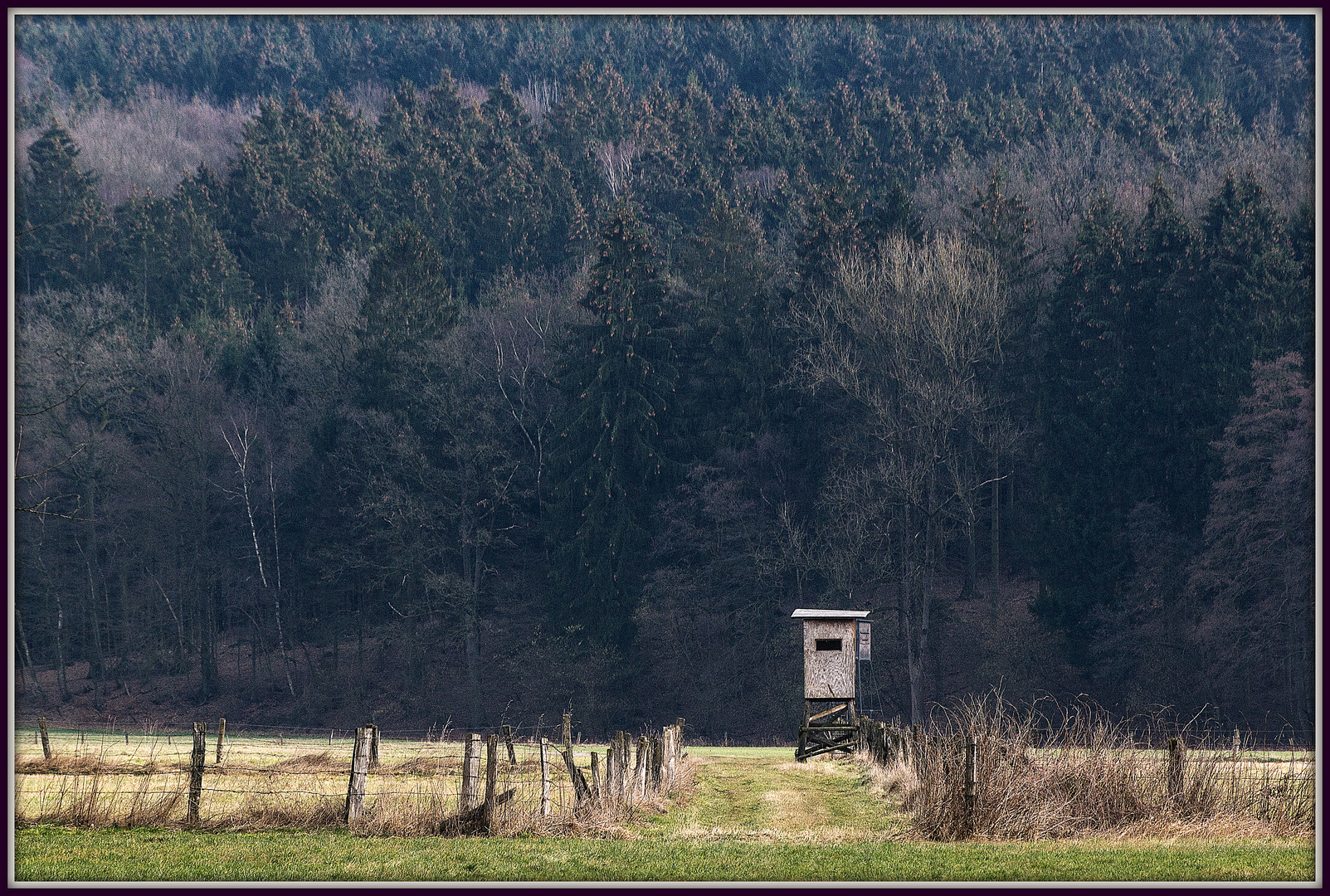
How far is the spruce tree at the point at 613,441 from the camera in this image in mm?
47750

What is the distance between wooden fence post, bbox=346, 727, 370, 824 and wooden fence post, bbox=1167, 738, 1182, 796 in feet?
29.6

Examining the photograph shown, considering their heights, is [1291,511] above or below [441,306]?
below

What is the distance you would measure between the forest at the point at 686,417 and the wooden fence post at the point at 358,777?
2647 cm

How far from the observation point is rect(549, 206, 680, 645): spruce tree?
47.8 m

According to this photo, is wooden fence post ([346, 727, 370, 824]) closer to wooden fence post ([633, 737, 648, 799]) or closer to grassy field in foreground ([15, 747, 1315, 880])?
grassy field in foreground ([15, 747, 1315, 880])

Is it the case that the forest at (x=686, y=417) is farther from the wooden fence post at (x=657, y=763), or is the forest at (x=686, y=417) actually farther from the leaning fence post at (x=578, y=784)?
the leaning fence post at (x=578, y=784)

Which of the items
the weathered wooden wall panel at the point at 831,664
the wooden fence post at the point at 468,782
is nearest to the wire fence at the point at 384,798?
the wooden fence post at the point at 468,782

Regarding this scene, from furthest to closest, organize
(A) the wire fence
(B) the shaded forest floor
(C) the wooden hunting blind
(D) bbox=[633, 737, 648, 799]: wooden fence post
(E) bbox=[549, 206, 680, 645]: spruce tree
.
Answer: (E) bbox=[549, 206, 680, 645]: spruce tree
(B) the shaded forest floor
(C) the wooden hunting blind
(D) bbox=[633, 737, 648, 799]: wooden fence post
(A) the wire fence

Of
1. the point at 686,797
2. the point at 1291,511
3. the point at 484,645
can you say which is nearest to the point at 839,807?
the point at 686,797

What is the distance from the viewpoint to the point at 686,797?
18.9 m

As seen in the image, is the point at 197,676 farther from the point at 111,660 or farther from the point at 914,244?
the point at 914,244

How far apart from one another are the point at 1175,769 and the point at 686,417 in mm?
36413

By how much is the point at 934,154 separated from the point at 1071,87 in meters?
9.79

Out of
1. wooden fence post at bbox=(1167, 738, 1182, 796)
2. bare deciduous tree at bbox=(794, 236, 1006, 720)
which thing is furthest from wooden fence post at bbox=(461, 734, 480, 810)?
bare deciduous tree at bbox=(794, 236, 1006, 720)
